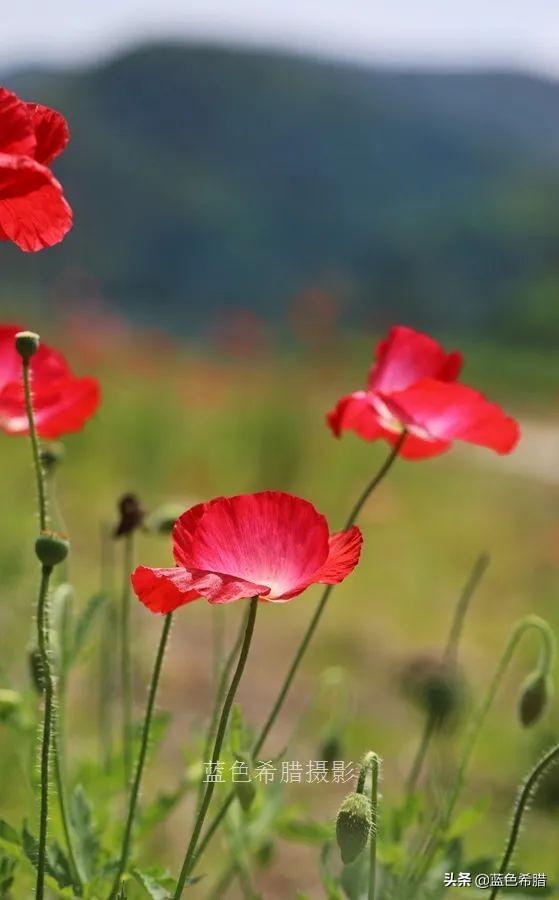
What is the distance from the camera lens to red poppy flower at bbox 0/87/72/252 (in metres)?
0.61

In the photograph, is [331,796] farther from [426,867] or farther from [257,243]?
[257,243]

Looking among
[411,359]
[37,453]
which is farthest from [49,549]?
[411,359]

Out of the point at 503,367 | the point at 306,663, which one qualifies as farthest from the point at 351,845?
the point at 503,367

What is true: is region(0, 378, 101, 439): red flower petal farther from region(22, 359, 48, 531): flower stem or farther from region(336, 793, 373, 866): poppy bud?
region(336, 793, 373, 866): poppy bud

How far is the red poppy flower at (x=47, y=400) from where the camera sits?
85 cm

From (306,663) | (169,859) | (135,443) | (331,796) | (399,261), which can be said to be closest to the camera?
(169,859)

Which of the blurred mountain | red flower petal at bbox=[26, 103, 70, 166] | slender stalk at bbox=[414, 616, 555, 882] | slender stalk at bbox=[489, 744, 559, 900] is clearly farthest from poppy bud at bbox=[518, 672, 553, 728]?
the blurred mountain

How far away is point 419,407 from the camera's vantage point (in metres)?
0.84

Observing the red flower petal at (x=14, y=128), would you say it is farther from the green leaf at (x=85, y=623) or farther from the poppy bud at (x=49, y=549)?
the green leaf at (x=85, y=623)

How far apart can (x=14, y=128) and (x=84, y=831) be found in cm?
50

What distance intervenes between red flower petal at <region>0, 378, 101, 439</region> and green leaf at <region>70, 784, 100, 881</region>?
0.88 feet

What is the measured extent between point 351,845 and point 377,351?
0.44 metres

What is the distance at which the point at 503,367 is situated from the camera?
11648 mm

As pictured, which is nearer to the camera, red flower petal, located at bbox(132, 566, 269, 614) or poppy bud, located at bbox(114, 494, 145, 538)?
red flower petal, located at bbox(132, 566, 269, 614)
